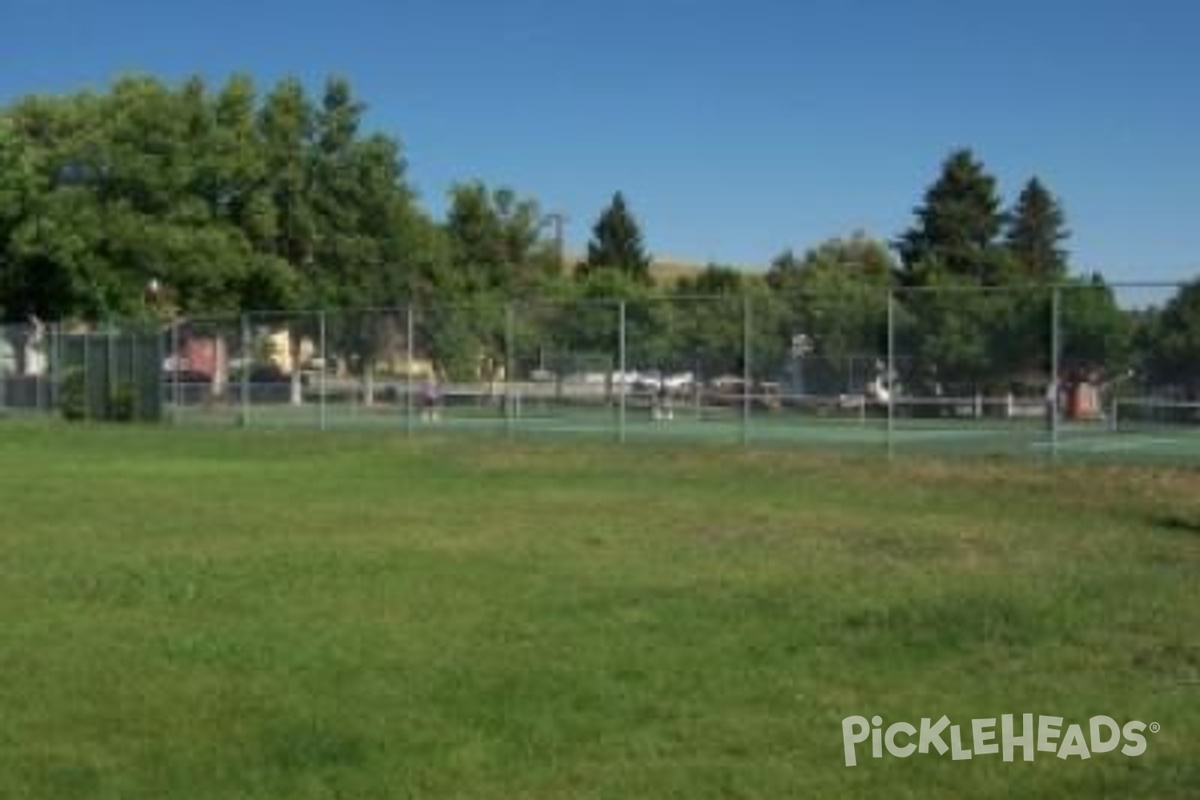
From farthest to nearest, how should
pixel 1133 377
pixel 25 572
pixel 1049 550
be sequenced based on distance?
pixel 1133 377 < pixel 1049 550 < pixel 25 572

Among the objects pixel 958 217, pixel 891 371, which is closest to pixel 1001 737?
pixel 891 371

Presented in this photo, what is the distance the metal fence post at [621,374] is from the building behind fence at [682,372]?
9cm

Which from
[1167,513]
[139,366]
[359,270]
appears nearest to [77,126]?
[359,270]

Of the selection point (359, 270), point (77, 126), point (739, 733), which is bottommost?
point (739, 733)

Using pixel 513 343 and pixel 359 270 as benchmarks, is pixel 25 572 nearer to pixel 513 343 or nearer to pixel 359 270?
pixel 513 343

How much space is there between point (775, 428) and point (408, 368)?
346 inches

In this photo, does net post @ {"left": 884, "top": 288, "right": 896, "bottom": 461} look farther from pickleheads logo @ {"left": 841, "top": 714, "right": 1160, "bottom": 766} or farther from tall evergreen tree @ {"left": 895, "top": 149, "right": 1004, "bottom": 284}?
tall evergreen tree @ {"left": 895, "top": 149, "right": 1004, "bottom": 284}

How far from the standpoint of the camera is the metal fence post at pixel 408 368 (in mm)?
37612

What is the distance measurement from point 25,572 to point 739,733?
286 inches

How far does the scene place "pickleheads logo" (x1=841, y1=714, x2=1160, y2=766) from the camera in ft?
25.1

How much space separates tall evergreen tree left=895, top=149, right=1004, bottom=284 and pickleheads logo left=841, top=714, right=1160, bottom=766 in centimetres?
8321

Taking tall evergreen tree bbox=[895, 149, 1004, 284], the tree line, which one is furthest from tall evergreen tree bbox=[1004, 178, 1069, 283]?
the tree line

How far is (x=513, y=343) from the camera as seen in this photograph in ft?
128

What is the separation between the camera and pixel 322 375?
134 feet
